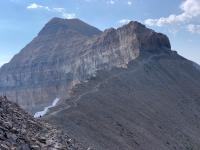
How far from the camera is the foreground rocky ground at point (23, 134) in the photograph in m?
19.8

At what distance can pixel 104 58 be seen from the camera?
121938 millimetres

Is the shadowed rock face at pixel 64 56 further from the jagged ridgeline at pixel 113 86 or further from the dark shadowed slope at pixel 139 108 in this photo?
the dark shadowed slope at pixel 139 108

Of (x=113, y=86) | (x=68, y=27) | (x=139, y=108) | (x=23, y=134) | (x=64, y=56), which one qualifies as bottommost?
(x=139, y=108)

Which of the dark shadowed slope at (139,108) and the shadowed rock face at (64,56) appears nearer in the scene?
the dark shadowed slope at (139,108)

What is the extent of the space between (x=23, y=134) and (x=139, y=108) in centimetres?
4233

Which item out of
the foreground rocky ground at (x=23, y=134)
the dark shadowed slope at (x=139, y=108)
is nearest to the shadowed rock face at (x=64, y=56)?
the dark shadowed slope at (x=139, y=108)

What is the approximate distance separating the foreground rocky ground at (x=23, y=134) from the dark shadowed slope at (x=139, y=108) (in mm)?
12055

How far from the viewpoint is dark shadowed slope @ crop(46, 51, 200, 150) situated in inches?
1776

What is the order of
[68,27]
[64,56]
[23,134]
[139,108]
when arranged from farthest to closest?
[68,27] < [64,56] < [139,108] < [23,134]

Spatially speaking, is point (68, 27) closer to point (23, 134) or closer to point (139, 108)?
point (139, 108)

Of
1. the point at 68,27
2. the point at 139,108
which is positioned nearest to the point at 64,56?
the point at 68,27

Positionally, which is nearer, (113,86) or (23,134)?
(23,134)

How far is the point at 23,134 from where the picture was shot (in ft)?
70.5

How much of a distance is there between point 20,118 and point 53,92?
119m
